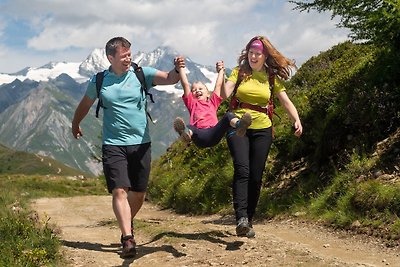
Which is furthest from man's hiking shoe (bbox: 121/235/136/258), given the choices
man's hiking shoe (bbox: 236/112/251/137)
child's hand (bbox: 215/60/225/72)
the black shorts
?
child's hand (bbox: 215/60/225/72)

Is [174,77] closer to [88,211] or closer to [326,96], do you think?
[326,96]

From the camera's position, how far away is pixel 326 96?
11.7 metres

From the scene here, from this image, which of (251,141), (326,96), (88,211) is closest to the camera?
(251,141)

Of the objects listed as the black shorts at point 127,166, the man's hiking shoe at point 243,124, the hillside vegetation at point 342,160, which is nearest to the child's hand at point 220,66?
the man's hiking shoe at point 243,124

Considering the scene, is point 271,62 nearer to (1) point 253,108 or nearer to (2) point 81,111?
(1) point 253,108

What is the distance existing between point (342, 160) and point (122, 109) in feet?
18.4

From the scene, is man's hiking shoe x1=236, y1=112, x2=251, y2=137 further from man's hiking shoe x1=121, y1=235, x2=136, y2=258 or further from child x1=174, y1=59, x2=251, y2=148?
man's hiking shoe x1=121, y1=235, x2=136, y2=258

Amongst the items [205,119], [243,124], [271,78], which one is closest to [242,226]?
[243,124]

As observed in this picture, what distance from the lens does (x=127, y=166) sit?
660cm

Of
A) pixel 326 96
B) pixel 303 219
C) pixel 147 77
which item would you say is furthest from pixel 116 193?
pixel 326 96

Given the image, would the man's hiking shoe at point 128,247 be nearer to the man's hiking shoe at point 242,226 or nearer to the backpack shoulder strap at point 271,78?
the man's hiking shoe at point 242,226

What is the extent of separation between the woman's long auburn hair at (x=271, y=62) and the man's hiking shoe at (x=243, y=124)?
0.89 meters

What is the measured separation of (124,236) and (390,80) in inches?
256

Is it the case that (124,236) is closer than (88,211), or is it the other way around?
(124,236)
